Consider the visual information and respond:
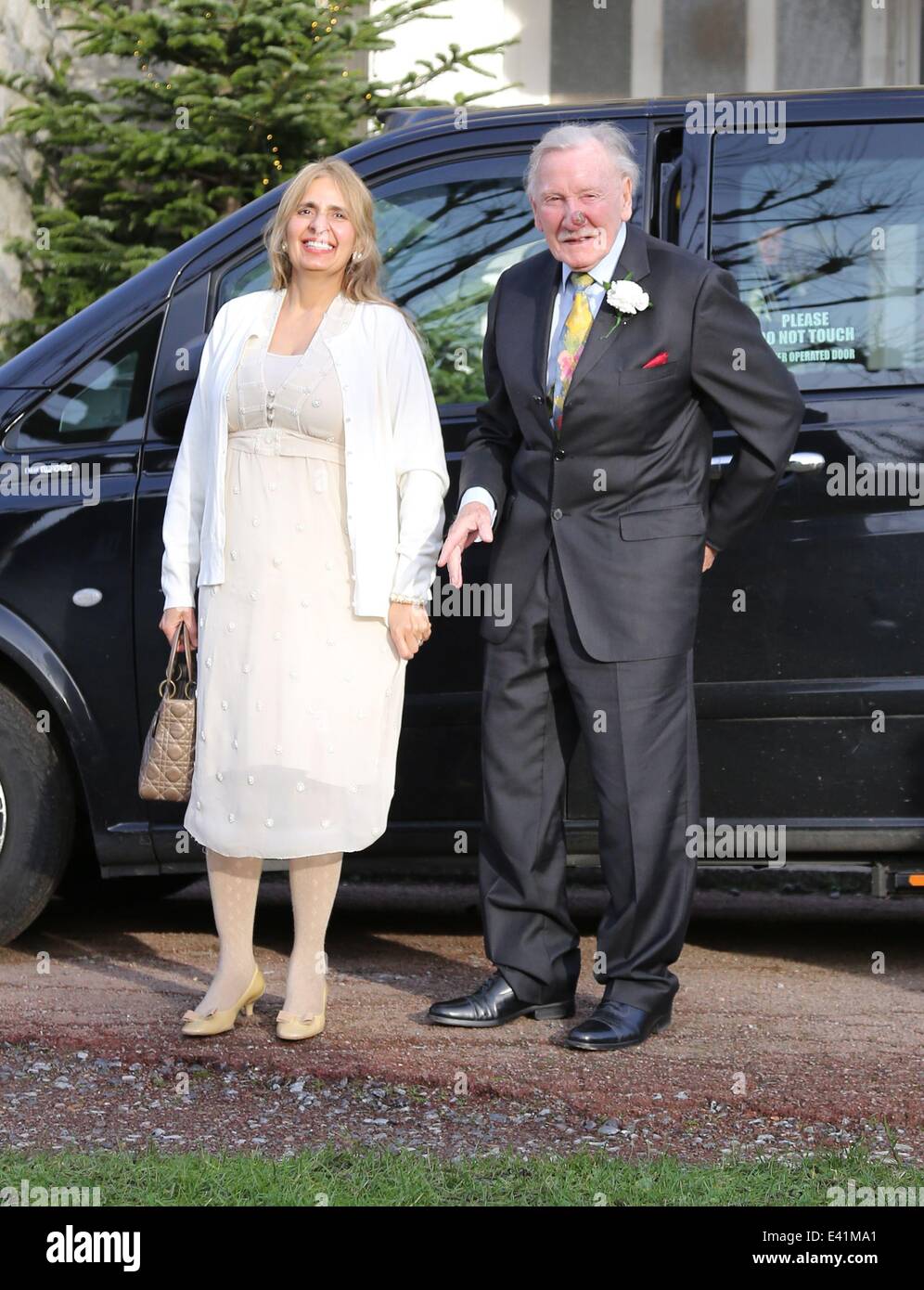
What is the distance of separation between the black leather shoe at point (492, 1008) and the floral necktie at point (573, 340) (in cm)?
124

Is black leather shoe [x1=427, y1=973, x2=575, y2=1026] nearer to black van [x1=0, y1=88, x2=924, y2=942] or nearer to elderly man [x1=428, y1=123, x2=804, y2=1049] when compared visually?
elderly man [x1=428, y1=123, x2=804, y2=1049]

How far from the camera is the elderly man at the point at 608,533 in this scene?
369 cm

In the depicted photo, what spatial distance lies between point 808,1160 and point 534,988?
0.98 m

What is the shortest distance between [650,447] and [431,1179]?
1.57 metres

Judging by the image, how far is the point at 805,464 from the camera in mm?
4238

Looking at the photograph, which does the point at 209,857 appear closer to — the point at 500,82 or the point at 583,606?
the point at 583,606

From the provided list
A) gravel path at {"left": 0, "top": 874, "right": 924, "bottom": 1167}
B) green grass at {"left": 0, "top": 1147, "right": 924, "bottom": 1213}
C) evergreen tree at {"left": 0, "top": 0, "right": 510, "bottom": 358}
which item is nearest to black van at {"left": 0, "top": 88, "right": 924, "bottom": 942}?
gravel path at {"left": 0, "top": 874, "right": 924, "bottom": 1167}

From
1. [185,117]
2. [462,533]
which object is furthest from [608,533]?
[185,117]

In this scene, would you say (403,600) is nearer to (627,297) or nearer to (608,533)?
(608,533)

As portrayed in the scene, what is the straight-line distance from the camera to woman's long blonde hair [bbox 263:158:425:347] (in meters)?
3.76

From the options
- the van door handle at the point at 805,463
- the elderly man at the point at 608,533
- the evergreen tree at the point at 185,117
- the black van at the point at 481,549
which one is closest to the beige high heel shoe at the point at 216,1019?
the elderly man at the point at 608,533

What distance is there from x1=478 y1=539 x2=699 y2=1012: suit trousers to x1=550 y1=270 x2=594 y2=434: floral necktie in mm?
336

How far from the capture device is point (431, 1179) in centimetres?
296

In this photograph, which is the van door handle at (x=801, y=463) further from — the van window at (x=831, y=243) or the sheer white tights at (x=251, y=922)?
the sheer white tights at (x=251, y=922)
